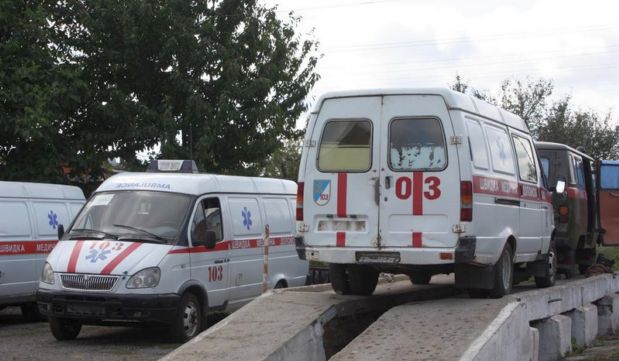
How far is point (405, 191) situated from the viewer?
9.70 meters

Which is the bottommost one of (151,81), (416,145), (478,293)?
(478,293)

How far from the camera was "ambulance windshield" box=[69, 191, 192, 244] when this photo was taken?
1176 centimetres

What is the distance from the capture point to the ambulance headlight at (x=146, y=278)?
Result: 36.4ft

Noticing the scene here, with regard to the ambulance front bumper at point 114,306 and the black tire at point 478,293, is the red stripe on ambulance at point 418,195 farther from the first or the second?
the ambulance front bumper at point 114,306

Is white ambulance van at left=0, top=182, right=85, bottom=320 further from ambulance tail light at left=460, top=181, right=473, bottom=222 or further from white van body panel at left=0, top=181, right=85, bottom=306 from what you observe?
ambulance tail light at left=460, top=181, right=473, bottom=222

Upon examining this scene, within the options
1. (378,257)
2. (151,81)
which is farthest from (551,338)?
(151,81)

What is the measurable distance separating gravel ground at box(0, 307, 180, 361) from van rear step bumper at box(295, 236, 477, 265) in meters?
2.34

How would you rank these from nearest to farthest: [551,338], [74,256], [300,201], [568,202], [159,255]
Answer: [300,201]
[551,338]
[159,255]
[74,256]
[568,202]

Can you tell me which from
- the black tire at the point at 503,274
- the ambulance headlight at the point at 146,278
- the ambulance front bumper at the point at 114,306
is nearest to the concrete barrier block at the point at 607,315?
the black tire at the point at 503,274

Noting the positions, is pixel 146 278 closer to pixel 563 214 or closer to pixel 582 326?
pixel 582 326

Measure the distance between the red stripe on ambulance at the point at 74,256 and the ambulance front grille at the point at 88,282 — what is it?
9 cm

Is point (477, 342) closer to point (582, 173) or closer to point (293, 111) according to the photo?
point (582, 173)

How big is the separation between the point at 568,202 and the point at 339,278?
5778 mm

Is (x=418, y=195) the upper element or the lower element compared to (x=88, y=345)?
upper
